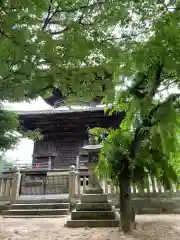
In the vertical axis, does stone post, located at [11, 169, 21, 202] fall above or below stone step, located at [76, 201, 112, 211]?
above

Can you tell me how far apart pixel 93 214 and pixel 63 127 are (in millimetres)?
9220

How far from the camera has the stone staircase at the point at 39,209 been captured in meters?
7.77

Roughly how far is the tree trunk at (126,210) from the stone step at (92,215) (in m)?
1.02

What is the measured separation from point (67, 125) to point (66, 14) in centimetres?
1175

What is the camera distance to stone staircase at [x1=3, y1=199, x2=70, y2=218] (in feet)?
25.5

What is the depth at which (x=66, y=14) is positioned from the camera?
9.52 ft

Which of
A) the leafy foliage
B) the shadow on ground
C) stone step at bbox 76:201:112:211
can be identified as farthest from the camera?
the leafy foliage

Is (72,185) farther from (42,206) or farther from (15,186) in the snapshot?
(15,186)

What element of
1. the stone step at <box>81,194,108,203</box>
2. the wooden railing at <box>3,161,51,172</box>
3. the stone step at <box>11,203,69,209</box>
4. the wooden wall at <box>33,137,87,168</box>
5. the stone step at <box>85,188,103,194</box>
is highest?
the wooden wall at <box>33,137,87,168</box>

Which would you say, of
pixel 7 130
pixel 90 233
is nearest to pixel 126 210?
pixel 90 233

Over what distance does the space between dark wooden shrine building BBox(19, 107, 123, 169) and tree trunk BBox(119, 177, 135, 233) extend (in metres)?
8.40

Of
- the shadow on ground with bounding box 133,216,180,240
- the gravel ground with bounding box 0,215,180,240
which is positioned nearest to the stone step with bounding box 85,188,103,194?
the gravel ground with bounding box 0,215,180,240

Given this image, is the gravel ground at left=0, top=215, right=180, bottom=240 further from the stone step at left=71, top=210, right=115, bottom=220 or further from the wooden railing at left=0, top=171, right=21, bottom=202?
the wooden railing at left=0, top=171, right=21, bottom=202

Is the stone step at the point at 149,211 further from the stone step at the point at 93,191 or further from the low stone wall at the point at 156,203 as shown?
the stone step at the point at 93,191
